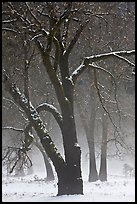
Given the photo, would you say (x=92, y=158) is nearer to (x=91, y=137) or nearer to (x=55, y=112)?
(x=91, y=137)

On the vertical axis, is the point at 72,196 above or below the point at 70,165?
below

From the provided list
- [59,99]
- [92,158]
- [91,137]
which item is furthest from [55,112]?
[92,158]

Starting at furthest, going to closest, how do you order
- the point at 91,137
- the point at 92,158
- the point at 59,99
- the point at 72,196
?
the point at 91,137
the point at 92,158
the point at 59,99
the point at 72,196

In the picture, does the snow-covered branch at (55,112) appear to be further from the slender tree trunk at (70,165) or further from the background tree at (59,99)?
the slender tree trunk at (70,165)

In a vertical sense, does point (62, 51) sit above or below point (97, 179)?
above

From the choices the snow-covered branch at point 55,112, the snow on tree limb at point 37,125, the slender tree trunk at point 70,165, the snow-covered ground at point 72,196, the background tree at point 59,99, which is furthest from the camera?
the snow-covered branch at point 55,112

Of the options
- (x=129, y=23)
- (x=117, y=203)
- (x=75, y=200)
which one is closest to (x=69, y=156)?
(x=75, y=200)

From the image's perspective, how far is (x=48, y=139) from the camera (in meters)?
17.8

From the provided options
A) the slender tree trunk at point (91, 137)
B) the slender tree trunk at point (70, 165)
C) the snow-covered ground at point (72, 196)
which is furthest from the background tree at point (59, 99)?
the slender tree trunk at point (91, 137)

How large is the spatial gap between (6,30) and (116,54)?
462cm

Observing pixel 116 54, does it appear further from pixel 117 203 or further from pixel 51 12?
pixel 117 203

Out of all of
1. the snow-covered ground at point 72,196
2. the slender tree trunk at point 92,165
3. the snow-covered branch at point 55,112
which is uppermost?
the snow-covered branch at point 55,112

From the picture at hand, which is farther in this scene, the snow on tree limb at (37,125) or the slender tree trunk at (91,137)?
the slender tree trunk at (91,137)

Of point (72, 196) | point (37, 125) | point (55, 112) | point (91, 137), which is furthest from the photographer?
point (91, 137)
